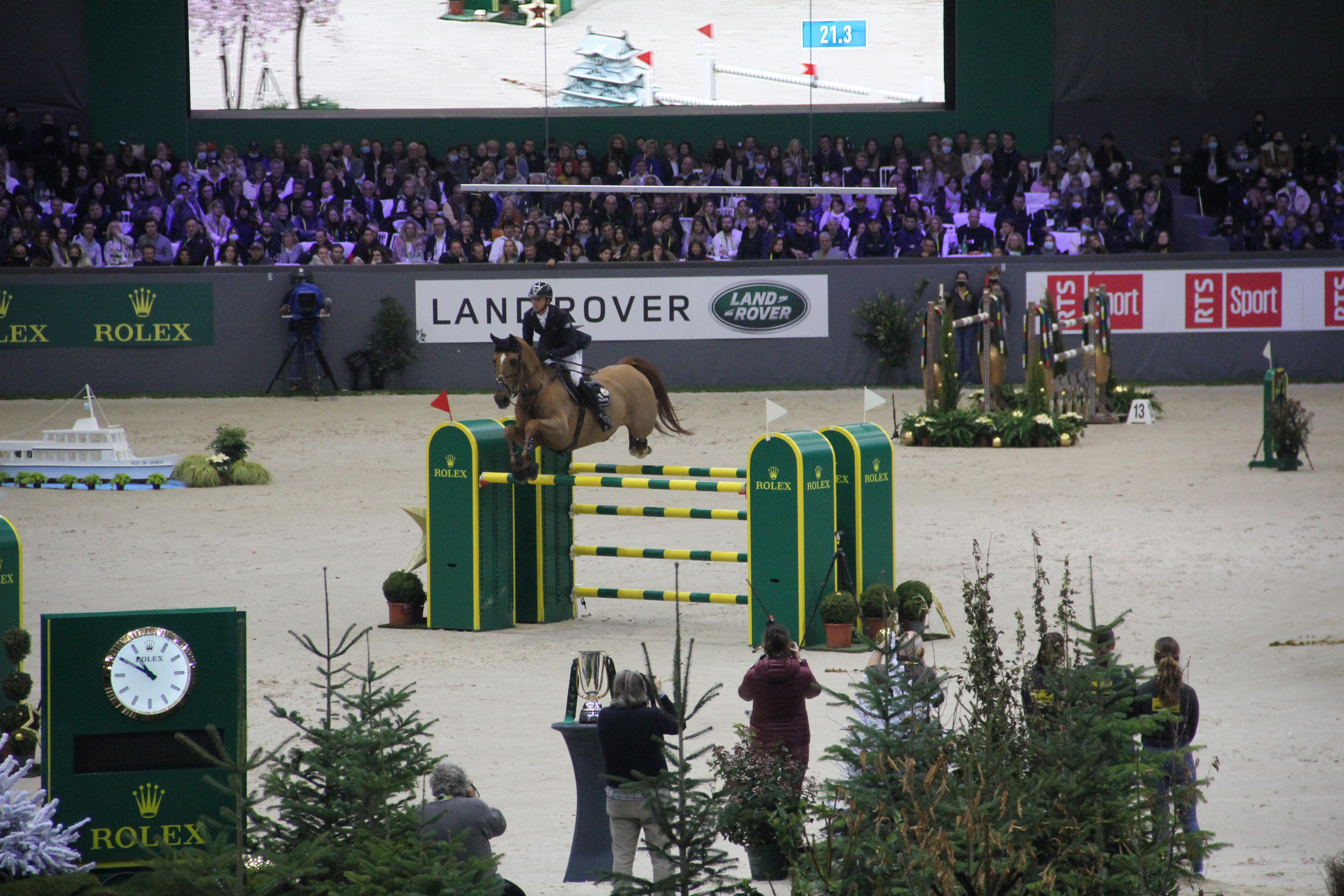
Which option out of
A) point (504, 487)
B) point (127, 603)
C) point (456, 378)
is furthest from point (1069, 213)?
point (127, 603)

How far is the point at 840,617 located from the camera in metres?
10.3

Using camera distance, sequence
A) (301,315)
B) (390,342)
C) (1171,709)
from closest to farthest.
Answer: (1171,709), (301,315), (390,342)

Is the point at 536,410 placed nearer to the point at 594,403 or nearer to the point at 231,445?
the point at 594,403

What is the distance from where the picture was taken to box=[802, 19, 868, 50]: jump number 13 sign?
99.3 ft

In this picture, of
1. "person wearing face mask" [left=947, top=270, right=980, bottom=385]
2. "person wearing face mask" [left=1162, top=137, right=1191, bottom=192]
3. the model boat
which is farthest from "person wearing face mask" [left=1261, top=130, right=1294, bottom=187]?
the model boat

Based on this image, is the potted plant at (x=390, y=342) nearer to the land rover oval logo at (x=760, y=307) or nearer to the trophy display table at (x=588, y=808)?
the land rover oval logo at (x=760, y=307)

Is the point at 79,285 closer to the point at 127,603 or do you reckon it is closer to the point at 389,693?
the point at 127,603

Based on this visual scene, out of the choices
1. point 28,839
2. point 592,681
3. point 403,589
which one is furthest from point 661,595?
point 28,839

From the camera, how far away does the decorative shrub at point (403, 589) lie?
37.1ft

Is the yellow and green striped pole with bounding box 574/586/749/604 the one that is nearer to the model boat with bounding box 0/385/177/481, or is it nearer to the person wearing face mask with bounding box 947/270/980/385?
the model boat with bounding box 0/385/177/481

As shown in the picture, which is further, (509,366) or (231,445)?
(231,445)

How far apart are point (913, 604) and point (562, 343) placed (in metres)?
4.18

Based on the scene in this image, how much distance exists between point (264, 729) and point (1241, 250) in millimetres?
23544

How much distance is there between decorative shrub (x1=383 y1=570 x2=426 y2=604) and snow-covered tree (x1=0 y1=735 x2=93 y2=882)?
21.2 ft
